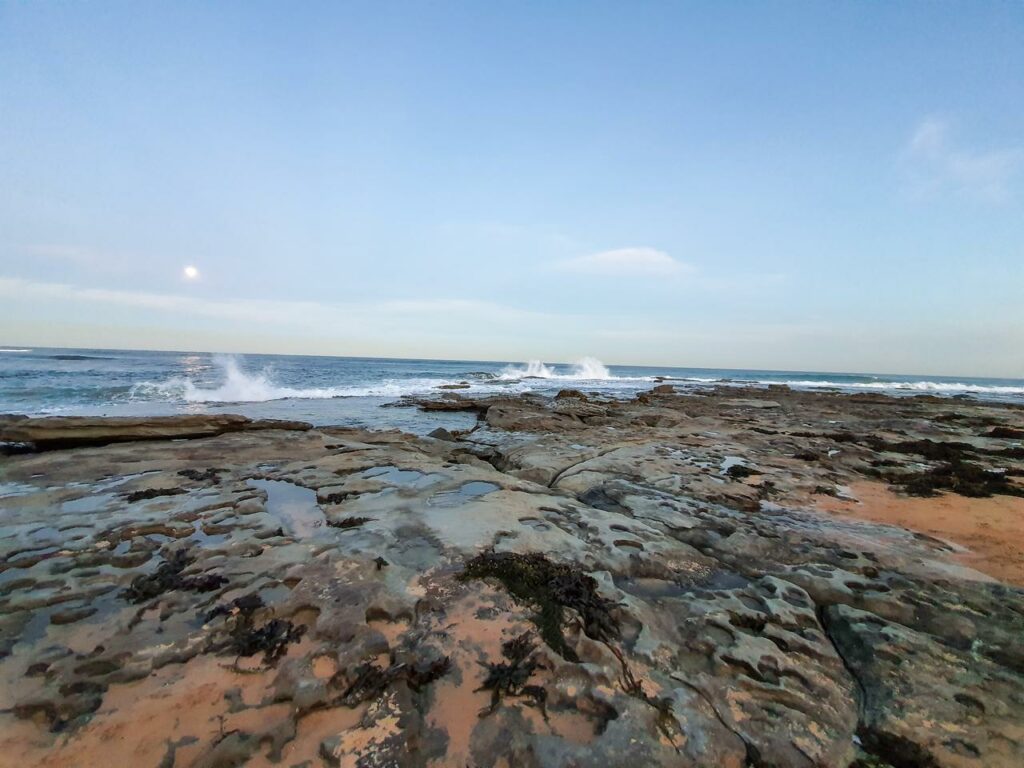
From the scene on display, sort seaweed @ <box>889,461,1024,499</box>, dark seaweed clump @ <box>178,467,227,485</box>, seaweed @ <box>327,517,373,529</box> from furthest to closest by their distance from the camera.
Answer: seaweed @ <box>889,461,1024,499</box> → dark seaweed clump @ <box>178,467,227,485</box> → seaweed @ <box>327,517,373,529</box>

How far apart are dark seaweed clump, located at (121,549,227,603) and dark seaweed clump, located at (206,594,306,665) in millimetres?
406

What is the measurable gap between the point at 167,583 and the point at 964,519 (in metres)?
8.99

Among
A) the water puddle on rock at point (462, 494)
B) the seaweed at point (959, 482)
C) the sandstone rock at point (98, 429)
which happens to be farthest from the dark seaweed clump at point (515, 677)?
the sandstone rock at point (98, 429)

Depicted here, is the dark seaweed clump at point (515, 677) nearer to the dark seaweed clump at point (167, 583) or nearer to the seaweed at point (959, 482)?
the dark seaweed clump at point (167, 583)

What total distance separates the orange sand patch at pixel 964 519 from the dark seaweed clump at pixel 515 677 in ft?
15.1

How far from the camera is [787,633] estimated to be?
303 centimetres

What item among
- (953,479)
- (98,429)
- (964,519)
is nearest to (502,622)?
(964,519)

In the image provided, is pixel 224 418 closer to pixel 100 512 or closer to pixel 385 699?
pixel 100 512

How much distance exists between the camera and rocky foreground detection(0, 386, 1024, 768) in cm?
218

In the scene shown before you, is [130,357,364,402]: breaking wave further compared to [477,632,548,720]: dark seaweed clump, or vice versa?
[130,357,364,402]: breaking wave

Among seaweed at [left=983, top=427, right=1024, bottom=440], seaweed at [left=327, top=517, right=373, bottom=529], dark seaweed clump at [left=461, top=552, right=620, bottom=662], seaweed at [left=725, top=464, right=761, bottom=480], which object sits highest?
seaweed at [left=983, top=427, right=1024, bottom=440]

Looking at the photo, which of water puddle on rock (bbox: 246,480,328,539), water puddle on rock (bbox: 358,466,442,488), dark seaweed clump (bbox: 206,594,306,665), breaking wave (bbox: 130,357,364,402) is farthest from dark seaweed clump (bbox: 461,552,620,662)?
breaking wave (bbox: 130,357,364,402)

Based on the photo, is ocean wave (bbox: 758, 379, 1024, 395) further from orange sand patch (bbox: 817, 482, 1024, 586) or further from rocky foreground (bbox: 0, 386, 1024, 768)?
rocky foreground (bbox: 0, 386, 1024, 768)

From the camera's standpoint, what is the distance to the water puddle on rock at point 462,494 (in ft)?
18.0
